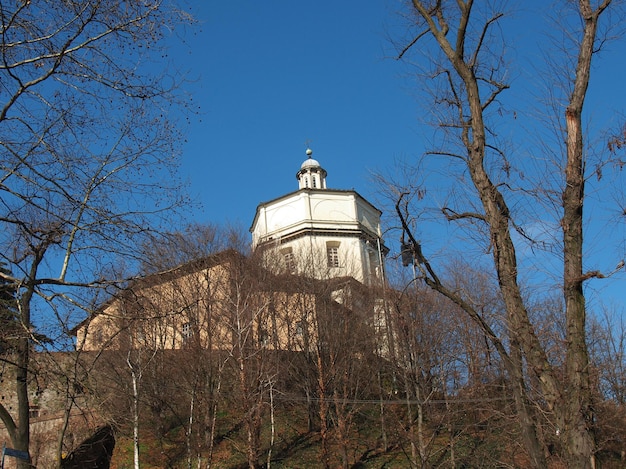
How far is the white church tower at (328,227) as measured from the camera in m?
38.9

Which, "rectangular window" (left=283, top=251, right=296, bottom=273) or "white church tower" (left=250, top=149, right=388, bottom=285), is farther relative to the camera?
"white church tower" (left=250, top=149, right=388, bottom=285)

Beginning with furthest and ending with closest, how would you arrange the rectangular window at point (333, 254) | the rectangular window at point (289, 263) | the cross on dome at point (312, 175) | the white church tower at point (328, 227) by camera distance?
1. the cross on dome at point (312, 175)
2. the rectangular window at point (333, 254)
3. the white church tower at point (328, 227)
4. the rectangular window at point (289, 263)

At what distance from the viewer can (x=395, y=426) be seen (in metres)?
27.9

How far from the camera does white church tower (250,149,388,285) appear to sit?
38906 mm

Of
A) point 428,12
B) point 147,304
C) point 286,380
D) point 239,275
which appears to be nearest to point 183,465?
point 286,380

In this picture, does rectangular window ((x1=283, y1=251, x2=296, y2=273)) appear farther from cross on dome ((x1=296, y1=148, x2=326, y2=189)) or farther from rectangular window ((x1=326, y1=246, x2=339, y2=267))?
cross on dome ((x1=296, y1=148, x2=326, y2=189))

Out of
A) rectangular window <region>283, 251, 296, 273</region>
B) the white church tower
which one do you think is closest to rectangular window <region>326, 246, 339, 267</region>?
the white church tower

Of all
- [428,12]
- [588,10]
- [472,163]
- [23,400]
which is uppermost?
[428,12]

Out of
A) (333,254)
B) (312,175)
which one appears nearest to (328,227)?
(333,254)

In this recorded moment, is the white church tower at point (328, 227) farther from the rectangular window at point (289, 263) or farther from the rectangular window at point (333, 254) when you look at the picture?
the rectangular window at point (289, 263)

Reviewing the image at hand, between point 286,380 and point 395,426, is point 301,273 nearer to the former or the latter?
point 286,380

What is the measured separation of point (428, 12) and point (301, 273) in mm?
24418

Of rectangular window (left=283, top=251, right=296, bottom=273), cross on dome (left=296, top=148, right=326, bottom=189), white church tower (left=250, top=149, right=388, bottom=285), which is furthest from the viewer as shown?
cross on dome (left=296, top=148, right=326, bottom=189)

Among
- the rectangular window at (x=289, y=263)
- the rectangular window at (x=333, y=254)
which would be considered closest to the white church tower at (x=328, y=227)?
the rectangular window at (x=333, y=254)
